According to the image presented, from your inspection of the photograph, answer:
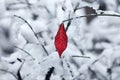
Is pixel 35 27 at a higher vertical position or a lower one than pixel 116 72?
higher

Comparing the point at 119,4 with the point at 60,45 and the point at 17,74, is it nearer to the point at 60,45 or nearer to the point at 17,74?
the point at 60,45

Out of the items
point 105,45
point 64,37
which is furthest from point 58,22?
point 105,45
